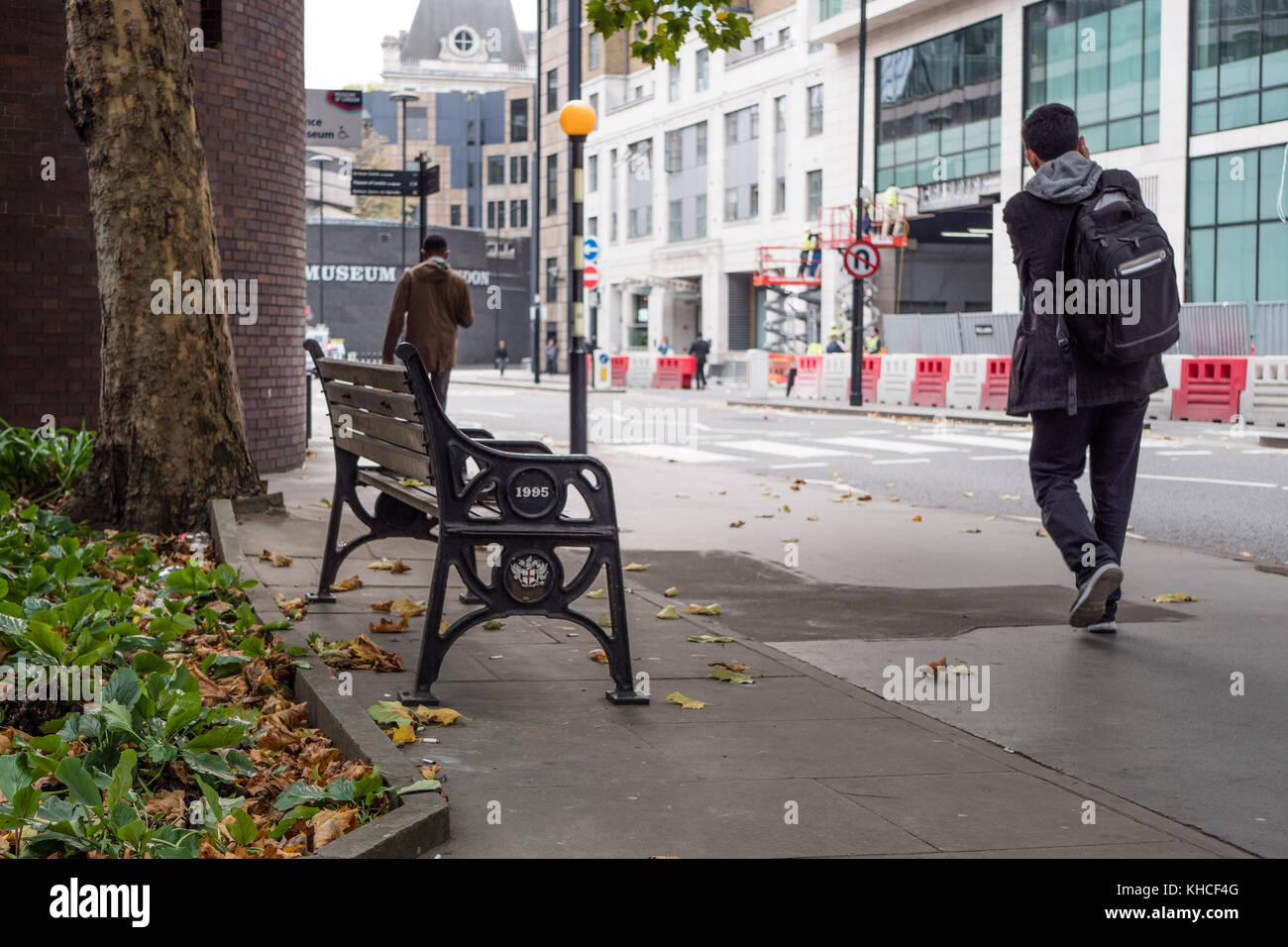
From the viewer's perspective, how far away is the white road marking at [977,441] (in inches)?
763

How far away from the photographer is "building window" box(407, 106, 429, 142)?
347 feet

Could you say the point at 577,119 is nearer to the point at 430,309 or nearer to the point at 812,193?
the point at 430,309

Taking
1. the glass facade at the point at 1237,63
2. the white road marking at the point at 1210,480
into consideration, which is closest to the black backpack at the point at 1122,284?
the white road marking at the point at 1210,480

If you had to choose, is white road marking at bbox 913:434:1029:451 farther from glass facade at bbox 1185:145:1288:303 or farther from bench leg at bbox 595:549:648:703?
glass facade at bbox 1185:145:1288:303

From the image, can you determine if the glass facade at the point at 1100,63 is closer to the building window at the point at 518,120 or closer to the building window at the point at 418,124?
the building window at the point at 518,120

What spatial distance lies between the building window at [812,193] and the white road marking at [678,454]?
1482 inches

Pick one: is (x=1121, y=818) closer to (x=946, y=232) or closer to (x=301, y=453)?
(x=301, y=453)

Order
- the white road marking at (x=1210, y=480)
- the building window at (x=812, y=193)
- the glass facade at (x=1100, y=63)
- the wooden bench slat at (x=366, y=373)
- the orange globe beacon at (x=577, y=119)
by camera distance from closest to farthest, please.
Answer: the wooden bench slat at (x=366, y=373) → the orange globe beacon at (x=577, y=119) → the white road marking at (x=1210, y=480) → the glass facade at (x=1100, y=63) → the building window at (x=812, y=193)

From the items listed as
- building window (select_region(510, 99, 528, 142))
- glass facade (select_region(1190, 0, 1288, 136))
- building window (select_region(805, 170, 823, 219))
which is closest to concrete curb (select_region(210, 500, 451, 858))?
glass facade (select_region(1190, 0, 1288, 136))

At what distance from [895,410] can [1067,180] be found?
23.3 meters

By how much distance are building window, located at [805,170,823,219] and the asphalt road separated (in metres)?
26.6

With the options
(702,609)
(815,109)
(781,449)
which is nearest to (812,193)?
(815,109)

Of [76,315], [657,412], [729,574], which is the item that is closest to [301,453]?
[76,315]

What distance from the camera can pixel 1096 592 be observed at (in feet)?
20.9
